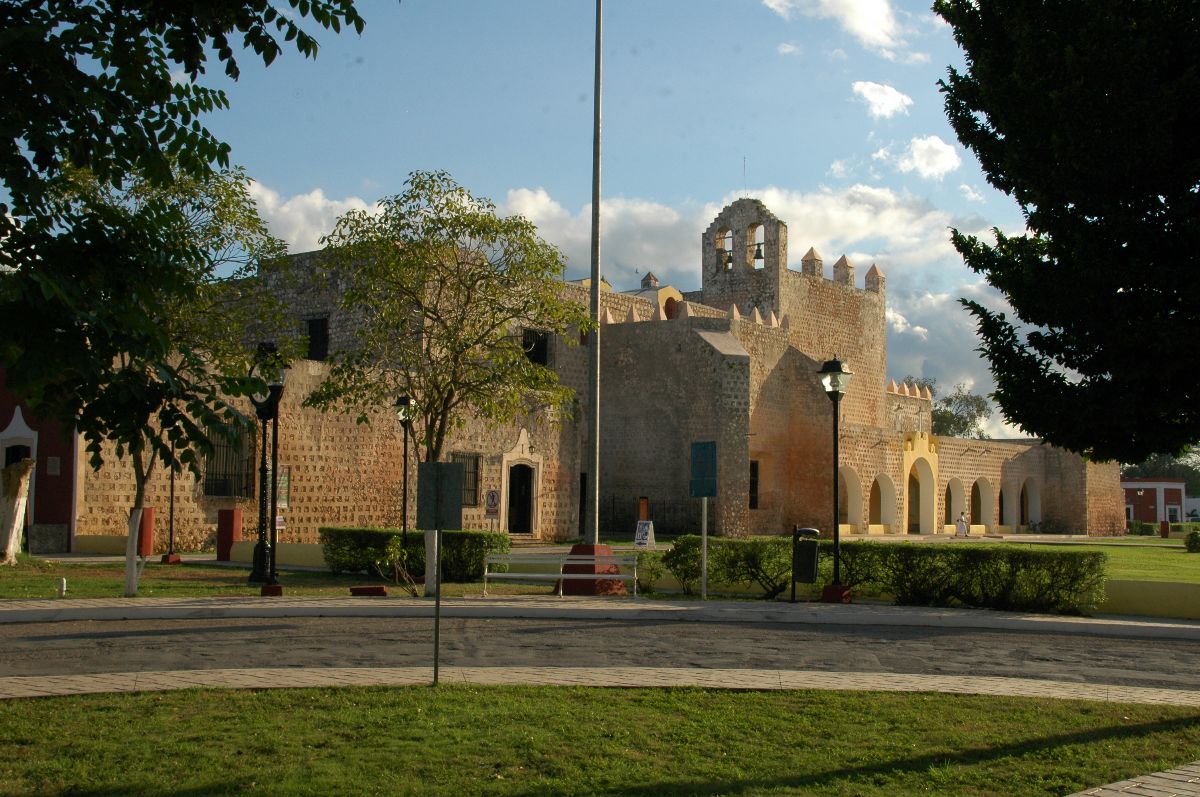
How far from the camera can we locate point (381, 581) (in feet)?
59.9

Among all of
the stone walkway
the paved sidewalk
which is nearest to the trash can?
the stone walkway

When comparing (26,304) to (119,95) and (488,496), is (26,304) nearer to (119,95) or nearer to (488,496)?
(119,95)

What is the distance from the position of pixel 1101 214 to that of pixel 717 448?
741 inches

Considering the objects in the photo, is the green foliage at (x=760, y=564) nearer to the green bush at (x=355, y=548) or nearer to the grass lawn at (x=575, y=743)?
the green bush at (x=355, y=548)

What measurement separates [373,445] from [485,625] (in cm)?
1486

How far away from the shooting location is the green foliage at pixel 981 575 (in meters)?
14.8

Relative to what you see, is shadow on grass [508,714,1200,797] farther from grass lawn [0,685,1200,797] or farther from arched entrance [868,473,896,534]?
arched entrance [868,473,896,534]

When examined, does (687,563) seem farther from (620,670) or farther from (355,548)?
(620,670)

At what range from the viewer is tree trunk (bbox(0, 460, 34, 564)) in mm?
18516

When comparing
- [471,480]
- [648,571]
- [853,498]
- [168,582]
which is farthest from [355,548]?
[853,498]

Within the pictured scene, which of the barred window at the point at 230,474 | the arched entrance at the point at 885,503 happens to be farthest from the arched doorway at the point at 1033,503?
the barred window at the point at 230,474

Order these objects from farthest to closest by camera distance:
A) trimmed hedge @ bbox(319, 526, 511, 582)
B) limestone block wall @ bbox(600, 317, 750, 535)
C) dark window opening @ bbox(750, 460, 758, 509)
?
dark window opening @ bbox(750, 460, 758, 509) < limestone block wall @ bbox(600, 317, 750, 535) < trimmed hedge @ bbox(319, 526, 511, 582)

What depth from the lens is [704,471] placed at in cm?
1599

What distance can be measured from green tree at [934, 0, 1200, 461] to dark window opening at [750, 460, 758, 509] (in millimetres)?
26364
